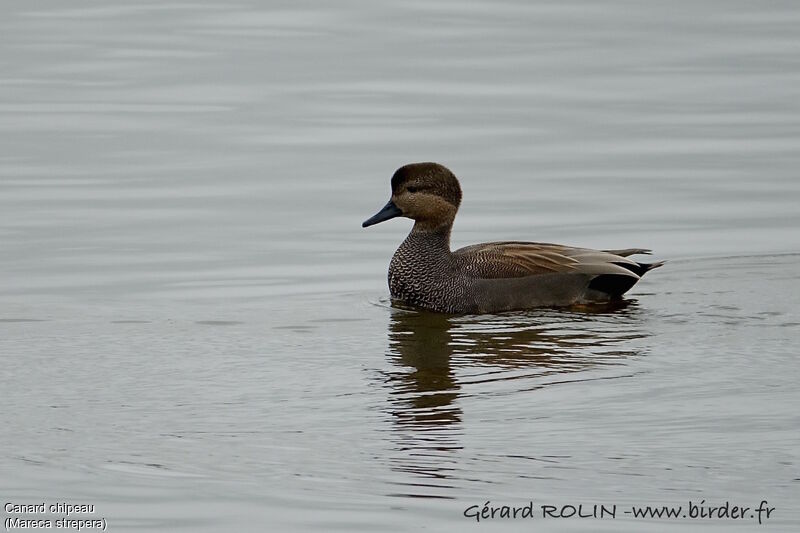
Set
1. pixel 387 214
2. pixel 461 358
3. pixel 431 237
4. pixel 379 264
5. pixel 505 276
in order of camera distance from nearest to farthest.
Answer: pixel 461 358 < pixel 505 276 < pixel 431 237 < pixel 387 214 < pixel 379 264

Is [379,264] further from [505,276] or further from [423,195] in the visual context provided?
[505,276]

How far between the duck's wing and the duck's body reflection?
279 mm

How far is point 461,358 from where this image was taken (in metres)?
9.92

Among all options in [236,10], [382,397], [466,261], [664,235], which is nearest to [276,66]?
[236,10]

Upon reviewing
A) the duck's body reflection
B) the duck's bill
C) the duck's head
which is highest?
the duck's head

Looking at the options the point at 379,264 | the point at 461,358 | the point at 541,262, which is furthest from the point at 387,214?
the point at 461,358

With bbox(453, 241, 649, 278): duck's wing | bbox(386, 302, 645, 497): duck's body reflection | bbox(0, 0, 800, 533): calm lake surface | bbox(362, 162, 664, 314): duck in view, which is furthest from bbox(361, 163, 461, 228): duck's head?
bbox(386, 302, 645, 497): duck's body reflection

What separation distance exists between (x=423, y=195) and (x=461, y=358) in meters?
2.68

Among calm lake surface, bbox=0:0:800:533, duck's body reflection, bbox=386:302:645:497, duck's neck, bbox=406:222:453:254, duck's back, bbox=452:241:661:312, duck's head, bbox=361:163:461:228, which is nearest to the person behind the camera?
calm lake surface, bbox=0:0:800:533

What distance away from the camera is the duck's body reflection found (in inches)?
308

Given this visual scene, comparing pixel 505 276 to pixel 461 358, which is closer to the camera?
pixel 461 358

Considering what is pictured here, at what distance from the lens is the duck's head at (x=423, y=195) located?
40.5 ft

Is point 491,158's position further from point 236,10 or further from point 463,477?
point 236,10

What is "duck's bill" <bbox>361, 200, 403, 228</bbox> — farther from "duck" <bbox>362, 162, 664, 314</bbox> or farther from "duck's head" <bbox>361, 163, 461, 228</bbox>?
"duck" <bbox>362, 162, 664, 314</bbox>
